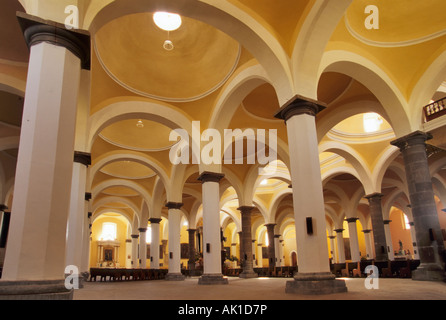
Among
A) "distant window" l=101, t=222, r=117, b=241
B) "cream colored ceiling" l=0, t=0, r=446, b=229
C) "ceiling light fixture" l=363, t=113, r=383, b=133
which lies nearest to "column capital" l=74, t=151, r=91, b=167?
"cream colored ceiling" l=0, t=0, r=446, b=229

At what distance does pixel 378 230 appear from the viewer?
14.9 m

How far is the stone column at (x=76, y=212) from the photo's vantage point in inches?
366

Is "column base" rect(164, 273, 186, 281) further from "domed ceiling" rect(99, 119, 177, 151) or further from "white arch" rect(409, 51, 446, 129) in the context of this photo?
"white arch" rect(409, 51, 446, 129)

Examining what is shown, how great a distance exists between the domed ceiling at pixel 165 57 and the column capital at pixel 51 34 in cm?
472

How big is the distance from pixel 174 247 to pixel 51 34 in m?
12.2

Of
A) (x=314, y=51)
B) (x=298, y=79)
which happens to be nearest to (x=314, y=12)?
(x=314, y=51)

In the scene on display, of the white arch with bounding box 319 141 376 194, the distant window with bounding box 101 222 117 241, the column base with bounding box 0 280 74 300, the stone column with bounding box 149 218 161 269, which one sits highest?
the white arch with bounding box 319 141 376 194

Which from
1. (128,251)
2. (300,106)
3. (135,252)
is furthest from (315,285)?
(128,251)

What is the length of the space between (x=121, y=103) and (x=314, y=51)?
7.19 metres

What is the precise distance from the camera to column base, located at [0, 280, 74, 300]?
13.0 ft

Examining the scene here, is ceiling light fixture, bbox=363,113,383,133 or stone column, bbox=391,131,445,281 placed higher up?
ceiling light fixture, bbox=363,113,383,133

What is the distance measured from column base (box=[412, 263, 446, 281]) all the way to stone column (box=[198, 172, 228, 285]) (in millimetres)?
5724

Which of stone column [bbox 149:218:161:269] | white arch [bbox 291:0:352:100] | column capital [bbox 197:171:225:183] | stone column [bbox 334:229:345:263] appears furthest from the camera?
stone column [bbox 334:229:345:263]
